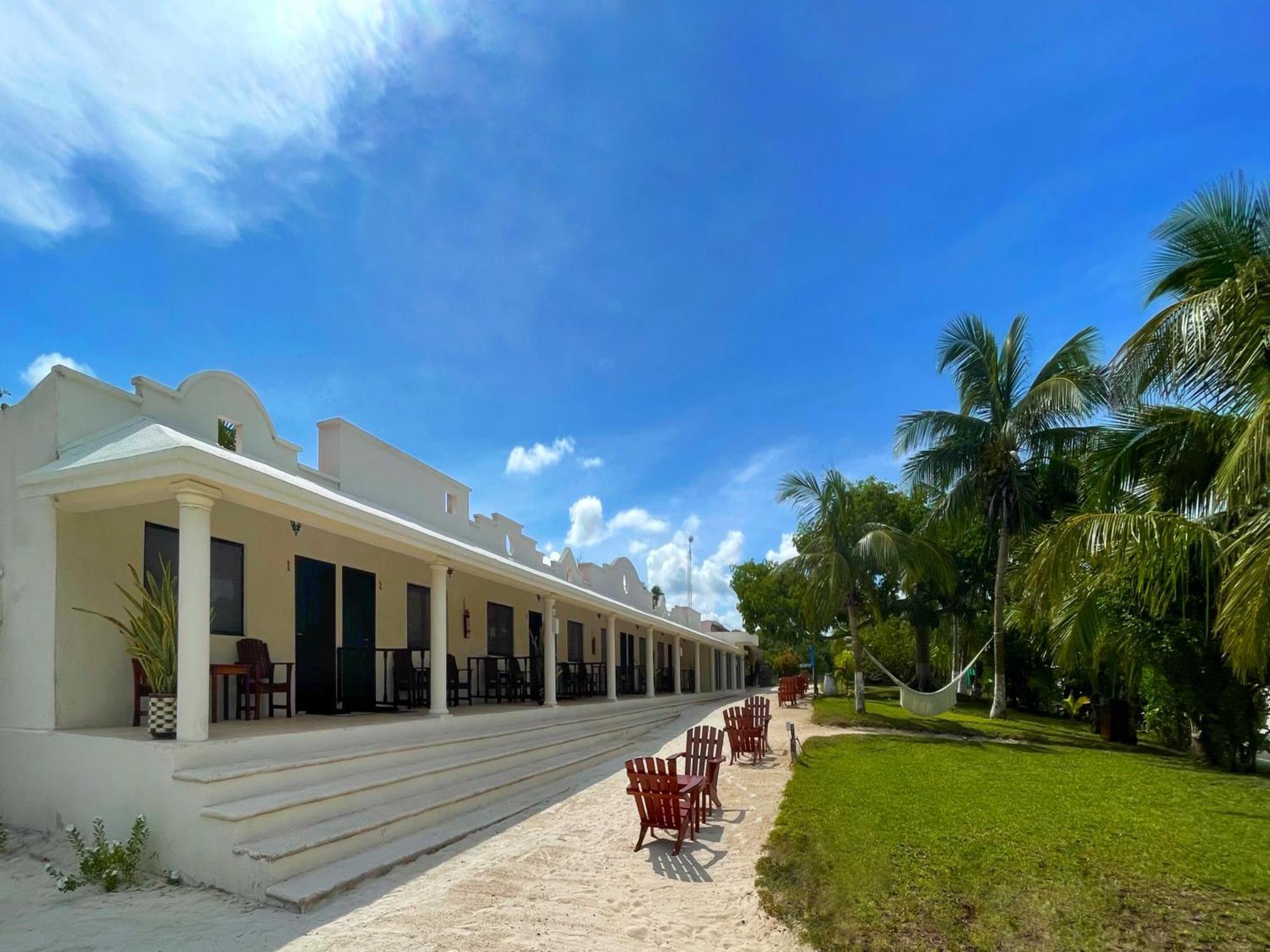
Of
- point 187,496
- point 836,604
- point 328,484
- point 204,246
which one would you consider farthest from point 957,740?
point 204,246

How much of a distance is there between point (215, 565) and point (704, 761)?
20.0 feet

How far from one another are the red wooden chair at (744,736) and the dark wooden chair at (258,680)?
6.40 metres

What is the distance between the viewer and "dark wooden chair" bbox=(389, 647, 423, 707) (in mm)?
11328

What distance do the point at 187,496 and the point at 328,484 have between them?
162 inches

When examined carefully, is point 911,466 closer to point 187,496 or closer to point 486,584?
point 486,584

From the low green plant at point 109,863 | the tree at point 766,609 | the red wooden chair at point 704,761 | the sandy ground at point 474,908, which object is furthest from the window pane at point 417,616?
the tree at point 766,609

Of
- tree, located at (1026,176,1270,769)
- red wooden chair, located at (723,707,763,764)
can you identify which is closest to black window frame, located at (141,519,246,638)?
red wooden chair, located at (723,707,763,764)

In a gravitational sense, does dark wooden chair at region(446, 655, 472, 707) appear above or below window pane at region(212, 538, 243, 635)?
below

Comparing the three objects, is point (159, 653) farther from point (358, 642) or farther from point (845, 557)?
point (845, 557)

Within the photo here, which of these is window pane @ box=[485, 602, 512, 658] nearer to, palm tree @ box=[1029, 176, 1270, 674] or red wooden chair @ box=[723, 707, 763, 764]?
red wooden chair @ box=[723, 707, 763, 764]

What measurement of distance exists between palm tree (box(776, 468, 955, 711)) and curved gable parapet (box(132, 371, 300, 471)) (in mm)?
14000

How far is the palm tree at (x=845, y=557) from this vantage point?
19.8 meters

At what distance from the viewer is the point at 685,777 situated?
7.77 metres

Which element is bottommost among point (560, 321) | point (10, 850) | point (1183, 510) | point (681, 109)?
point (10, 850)
